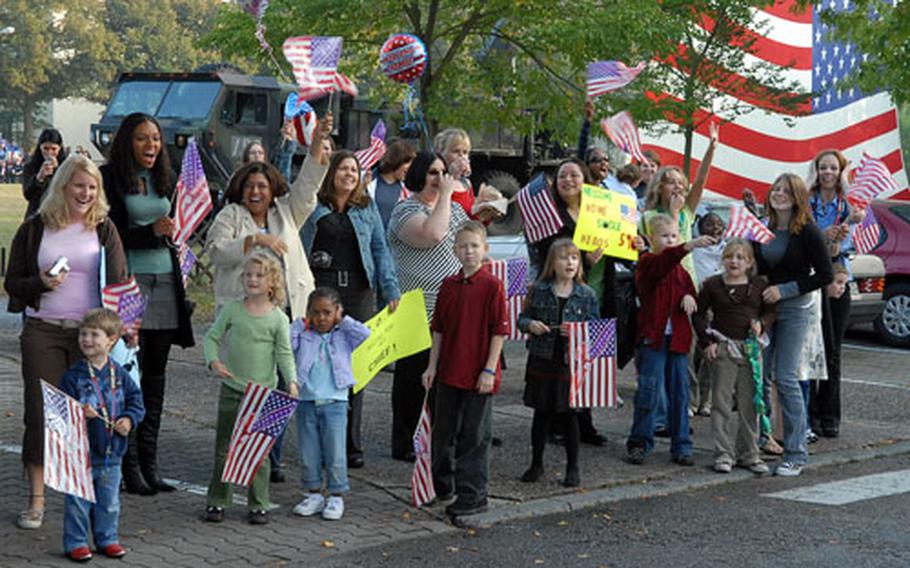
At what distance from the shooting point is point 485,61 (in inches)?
842

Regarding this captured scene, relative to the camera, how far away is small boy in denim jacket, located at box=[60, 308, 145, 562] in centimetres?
643

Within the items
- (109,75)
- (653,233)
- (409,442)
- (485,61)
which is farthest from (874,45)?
(109,75)

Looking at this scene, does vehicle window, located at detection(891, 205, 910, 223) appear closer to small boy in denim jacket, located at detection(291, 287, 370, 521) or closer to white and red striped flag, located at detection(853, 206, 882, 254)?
white and red striped flag, located at detection(853, 206, 882, 254)

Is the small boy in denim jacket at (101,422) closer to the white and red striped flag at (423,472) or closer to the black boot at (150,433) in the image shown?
the black boot at (150,433)

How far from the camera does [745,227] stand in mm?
8859

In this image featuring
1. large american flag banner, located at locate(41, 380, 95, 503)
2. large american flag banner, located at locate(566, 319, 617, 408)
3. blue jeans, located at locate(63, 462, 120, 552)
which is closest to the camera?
large american flag banner, located at locate(41, 380, 95, 503)

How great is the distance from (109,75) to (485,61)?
60007mm

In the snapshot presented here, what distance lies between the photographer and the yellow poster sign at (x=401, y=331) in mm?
7824

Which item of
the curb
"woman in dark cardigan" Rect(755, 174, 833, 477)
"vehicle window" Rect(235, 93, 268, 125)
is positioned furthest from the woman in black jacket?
"vehicle window" Rect(235, 93, 268, 125)

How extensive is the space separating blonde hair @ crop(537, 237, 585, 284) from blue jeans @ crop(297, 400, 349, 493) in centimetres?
152

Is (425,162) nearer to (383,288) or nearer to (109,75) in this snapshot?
(383,288)

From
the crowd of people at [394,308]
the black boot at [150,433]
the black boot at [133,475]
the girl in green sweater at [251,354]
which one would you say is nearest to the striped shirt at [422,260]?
the crowd of people at [394,308]

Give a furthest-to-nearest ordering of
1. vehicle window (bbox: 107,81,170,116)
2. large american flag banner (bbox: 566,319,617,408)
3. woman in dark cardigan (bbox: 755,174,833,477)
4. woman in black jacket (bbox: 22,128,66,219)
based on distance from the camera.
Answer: vehicle window (bbox: 107,81,170,116) → woman in black jacket (bbox: 22,128,66,219) → woman in dark cardigan (bbox: 755,174,833,477) → large american flag banner (bbox: 566,319,617,408)

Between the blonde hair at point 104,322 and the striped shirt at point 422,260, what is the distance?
2277mm
